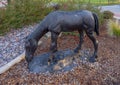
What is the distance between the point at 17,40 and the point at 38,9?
1.90m

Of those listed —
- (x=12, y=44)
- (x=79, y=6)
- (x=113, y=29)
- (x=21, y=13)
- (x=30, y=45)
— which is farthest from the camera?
(x=79, y=6)

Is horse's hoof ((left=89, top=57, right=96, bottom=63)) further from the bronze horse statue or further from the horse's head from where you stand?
the horse's head

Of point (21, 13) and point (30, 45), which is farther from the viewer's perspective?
point (21, 13)

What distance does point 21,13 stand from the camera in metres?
9.16

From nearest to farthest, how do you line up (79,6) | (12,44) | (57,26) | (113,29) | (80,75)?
(57,26) → (80,75) → (12,44) → (113,29) → (79,6)

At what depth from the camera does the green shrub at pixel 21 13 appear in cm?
881

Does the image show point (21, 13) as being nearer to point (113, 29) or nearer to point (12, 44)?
point (12, 44)

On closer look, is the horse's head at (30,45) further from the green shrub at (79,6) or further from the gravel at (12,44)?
the green shrub at (79,6)

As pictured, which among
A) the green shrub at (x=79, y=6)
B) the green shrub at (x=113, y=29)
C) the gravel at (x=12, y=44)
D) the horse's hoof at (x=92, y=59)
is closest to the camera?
the horse's hoof at (x=92, y=59)

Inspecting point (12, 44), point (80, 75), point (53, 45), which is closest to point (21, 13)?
point (12, 44)

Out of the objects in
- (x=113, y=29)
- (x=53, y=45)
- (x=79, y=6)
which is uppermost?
(x=79, y=6)

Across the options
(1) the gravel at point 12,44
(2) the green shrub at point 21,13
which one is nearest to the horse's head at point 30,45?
(1) the gravel at point 12,44

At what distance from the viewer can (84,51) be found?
6.88 m

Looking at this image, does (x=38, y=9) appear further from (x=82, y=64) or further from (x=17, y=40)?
(x=82, y=64)
